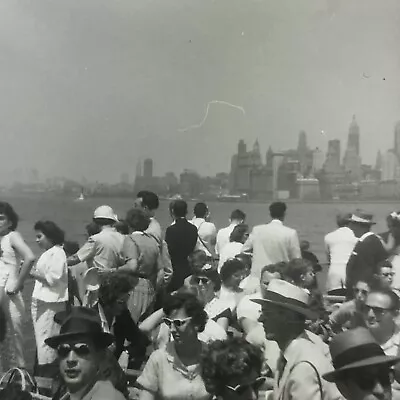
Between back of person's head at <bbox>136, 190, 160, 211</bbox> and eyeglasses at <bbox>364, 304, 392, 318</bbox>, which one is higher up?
back of person's head at <bbox>136, 190, 160, 211</bbox>

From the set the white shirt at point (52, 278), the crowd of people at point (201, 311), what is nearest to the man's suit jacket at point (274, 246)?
the crowd of people at point (201, 311)

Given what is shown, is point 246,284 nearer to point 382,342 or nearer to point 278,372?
point 382,342

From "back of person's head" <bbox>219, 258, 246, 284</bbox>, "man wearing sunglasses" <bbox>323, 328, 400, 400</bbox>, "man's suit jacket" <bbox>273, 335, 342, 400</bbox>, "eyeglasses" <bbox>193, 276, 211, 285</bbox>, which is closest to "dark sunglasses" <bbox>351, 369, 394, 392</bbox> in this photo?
"man wearing sunglasses" <bbox>323, 328, 400, 400</bbox>

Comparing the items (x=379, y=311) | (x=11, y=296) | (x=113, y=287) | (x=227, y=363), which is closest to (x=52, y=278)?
(x=11, y=296)

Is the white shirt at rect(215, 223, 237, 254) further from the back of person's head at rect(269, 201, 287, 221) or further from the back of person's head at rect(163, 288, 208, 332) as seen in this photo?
the back of person's head at rect(163, 288, 208, 332)

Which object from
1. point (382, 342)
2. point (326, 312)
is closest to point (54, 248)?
point (326, 312)

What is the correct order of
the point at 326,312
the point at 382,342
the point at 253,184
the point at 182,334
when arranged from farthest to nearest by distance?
1. the point at 253,184
2. the point at 326,312
3. the point at 382,342
4. the point at 182,334

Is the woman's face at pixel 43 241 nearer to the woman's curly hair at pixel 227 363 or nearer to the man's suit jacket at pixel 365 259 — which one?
the man's suit jacket at pixel 365 259
